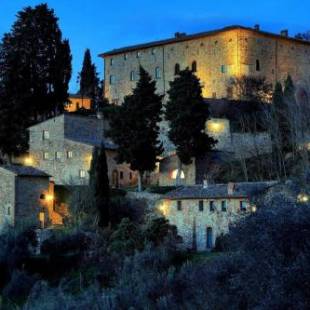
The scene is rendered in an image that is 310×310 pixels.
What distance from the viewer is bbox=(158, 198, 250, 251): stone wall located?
34.7 m

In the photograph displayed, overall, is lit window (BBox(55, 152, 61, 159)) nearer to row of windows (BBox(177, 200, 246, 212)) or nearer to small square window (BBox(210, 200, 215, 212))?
row of windows (BBox(177, 200, 246, 212))

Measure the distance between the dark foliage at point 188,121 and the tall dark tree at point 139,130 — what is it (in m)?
1.04

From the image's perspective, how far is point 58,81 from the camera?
53875 millimetres

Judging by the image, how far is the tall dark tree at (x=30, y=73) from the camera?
48281mm

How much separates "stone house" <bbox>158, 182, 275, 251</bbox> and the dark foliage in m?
4.36

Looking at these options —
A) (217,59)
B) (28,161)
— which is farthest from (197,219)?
(217,59)

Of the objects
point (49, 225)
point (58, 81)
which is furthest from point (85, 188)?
point (58, 81)

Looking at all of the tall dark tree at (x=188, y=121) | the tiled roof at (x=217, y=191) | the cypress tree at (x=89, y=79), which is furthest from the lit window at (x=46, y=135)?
the cypress tree at (x=89, y=79)

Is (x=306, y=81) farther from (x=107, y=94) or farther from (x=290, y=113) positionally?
(x=290, y=113)

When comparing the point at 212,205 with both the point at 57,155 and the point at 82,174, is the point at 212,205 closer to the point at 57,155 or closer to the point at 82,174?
the point at 82,174

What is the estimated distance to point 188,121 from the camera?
1639 inches

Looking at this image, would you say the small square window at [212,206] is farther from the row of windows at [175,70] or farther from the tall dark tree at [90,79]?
the tall dark tree at [90,79]

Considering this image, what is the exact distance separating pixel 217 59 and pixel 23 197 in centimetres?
3041

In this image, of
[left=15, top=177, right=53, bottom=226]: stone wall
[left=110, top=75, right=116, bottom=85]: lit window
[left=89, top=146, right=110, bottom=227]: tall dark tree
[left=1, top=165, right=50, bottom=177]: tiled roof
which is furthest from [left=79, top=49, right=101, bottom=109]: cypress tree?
[left=89, top=146, right=110, bottom=227]: tall dark tree
